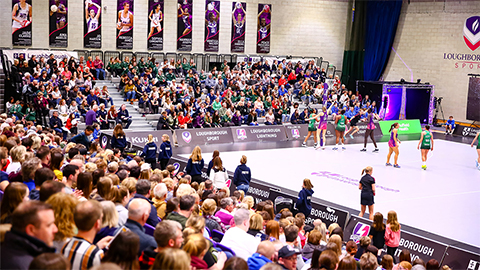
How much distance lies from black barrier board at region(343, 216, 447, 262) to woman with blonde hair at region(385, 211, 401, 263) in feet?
1.23

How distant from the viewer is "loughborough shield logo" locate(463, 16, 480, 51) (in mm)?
28828

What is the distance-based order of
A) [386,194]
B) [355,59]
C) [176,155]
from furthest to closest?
Result: 1. [355,59]
2. [176,155]
3. [386,194]

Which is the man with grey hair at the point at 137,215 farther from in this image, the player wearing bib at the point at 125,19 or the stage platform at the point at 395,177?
the player wearing bib at the point at 125,19

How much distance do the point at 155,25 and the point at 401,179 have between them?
1760 cm

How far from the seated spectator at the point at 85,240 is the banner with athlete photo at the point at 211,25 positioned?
26.8 metres

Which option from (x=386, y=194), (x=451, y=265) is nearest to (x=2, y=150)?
(x=451, y=265)

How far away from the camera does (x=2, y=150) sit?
643cm

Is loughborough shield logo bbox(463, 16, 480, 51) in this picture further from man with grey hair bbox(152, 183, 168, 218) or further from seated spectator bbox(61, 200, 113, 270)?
seated spectator bbox(61, 200, 113, 270)

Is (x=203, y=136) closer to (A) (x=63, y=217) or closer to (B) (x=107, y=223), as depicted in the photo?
(B) (x=107, y=223)

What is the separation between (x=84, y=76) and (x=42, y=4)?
5.45 metres

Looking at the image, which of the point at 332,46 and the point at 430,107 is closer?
the point at 430,107

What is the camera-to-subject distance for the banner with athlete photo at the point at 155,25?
27875mm

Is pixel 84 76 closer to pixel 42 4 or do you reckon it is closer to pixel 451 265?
pixel 42 4

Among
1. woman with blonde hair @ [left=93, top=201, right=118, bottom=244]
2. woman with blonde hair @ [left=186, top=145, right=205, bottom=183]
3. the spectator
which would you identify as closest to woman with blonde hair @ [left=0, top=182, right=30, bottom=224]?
woman with blonde hair @ [left=93, top=201, right=118, bottom=244]
